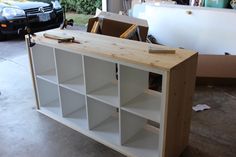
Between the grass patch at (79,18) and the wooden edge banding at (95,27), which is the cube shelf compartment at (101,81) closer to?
the wooden edge banding at (95,27)

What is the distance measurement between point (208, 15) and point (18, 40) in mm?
3461

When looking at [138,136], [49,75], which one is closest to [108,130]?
[138,136]

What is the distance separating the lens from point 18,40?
499 cm

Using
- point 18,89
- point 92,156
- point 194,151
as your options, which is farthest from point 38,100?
point 194,151

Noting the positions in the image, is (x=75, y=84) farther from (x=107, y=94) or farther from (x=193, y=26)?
(x=193, y=26)

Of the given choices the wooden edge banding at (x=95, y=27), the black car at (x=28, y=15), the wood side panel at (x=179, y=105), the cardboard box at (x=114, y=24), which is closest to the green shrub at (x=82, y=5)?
the black car at (x=28, y=15)

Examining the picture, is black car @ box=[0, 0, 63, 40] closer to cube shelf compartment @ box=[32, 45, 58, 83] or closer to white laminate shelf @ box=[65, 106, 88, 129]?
cube shelf compartment @ box=[32, 45, 58, 83]

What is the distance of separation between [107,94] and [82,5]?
5.89 metres

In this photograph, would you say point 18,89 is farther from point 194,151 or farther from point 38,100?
point 194,151

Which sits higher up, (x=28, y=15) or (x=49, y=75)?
(x=28, y=15)

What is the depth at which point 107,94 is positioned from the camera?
6.66 feet

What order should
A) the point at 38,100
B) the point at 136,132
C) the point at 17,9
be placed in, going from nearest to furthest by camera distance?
the point at 136,132
the point at 38,100
the point at 17,9

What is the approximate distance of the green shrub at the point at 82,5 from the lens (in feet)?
24.0

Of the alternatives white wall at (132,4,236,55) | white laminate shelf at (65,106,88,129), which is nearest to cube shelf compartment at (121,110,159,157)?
white laminate shelf at (65,106,88,129)
